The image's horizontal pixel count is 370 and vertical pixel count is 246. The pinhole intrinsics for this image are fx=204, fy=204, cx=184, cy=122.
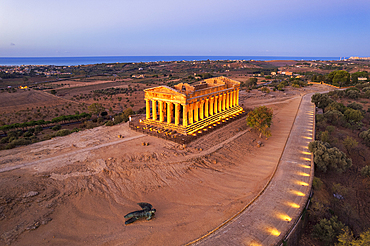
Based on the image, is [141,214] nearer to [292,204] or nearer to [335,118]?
[292,204]

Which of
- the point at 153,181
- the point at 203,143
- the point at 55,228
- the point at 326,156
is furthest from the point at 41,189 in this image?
the point at 326,156

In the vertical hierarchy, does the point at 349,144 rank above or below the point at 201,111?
below

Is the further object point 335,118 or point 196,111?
point 335,118

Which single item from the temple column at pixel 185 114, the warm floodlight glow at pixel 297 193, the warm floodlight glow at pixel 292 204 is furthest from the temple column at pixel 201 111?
the warm floodlight glow at pixel 292 204

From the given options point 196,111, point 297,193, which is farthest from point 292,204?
point 196,111

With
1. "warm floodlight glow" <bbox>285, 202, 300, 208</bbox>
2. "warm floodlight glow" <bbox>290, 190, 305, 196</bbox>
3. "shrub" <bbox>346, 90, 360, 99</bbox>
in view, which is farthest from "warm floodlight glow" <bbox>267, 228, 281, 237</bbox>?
"shrub" <bbox>346, 90, 360, 99</bbox>

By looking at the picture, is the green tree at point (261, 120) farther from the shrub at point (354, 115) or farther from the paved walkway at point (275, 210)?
the shrub at point (354, 115)

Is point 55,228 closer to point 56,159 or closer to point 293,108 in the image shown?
point 56,159
